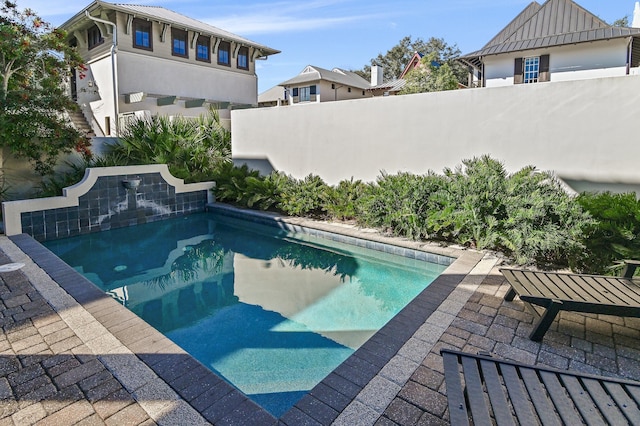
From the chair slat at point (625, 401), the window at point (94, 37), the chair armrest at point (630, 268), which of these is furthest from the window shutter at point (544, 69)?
the chair slat at point (625, 401)

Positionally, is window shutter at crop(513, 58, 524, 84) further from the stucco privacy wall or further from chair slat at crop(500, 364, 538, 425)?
chair slat at crop(500, 364, 538, 425)

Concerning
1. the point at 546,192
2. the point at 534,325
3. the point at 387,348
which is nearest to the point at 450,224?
the point at 546,192

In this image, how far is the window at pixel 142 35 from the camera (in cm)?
1767

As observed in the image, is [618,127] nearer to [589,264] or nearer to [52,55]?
[589,264]

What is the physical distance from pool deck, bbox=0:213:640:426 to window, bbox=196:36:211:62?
717 inches

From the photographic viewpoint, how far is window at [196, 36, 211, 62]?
2028 centimetres

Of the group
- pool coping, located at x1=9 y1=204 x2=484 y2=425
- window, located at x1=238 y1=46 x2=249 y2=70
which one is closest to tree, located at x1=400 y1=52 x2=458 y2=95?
window, located at x1=238 y1=46 x2=249 y2=70

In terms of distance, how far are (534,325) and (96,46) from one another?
21.2m

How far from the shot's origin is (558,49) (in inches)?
762

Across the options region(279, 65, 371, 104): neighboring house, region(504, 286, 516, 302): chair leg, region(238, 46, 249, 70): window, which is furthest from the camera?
region(279, 65, 371, 104): neighboring house

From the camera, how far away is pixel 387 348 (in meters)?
3.46

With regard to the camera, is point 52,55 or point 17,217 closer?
point 17,217

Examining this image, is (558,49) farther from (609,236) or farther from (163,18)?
(163,18)

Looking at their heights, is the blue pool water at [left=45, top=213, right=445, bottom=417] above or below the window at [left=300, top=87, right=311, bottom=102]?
below
